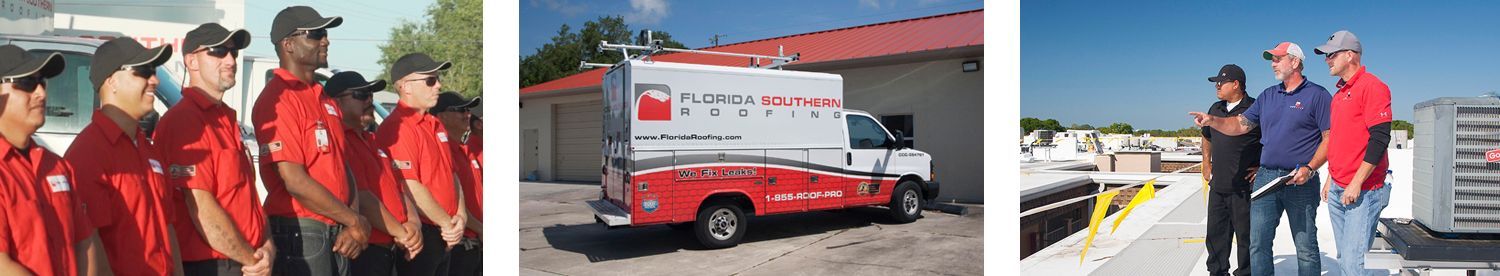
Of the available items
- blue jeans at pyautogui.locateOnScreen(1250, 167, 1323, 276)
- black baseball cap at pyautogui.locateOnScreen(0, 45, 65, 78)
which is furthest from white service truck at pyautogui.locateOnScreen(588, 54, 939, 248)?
black baseball cap at pyautogui.locateOnScreen(0, 45, 65, 78)

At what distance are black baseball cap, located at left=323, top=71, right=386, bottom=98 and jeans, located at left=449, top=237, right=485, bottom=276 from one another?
75 cm

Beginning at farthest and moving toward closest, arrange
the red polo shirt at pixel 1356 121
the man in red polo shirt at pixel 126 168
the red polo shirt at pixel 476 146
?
the red polo shirt at pixel 476 146
the red polo shirt at pixel 1356 121
the man in red polo shirt at pixel 126 168

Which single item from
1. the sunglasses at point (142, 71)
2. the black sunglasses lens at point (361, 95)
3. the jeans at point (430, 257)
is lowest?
the jeans at point (430, 257)

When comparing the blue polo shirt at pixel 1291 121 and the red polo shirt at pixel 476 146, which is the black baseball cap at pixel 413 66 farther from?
the blue polo shirt at pixel 1291 121

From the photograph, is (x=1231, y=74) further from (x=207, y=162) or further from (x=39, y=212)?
(x=39, y=212)

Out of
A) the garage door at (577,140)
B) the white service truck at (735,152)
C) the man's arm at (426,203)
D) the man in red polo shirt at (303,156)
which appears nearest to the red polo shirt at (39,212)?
the man in red polo shirt at (303,156)

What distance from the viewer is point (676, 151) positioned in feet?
15.8

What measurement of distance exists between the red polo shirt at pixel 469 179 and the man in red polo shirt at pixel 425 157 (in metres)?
0.03

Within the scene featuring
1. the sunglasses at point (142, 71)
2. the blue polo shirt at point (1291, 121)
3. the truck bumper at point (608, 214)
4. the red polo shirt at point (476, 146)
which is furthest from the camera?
the truck bumper at point (608, 214)

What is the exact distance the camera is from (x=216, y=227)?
2.35 meters

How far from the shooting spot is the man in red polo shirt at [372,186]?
287cm

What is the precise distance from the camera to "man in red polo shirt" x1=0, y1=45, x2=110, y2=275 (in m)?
1.86

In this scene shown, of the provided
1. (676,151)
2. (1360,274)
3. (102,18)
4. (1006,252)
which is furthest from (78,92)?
(1360,274)

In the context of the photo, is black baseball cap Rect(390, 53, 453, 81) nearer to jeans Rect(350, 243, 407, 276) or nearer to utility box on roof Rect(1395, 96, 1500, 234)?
jeans Rect(350, 243, 407, 276)
